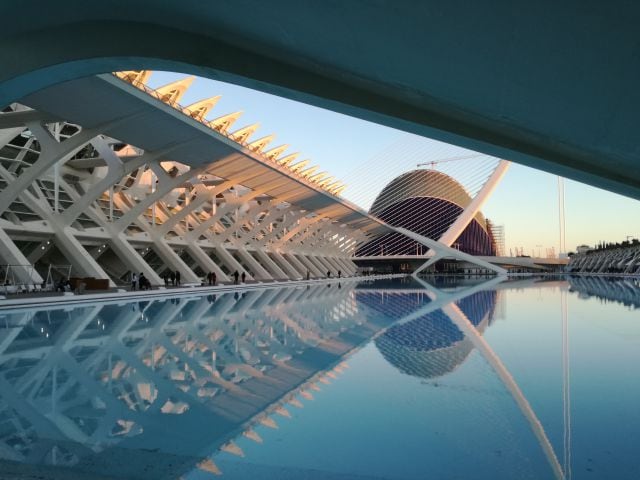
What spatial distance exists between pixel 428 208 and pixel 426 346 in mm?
48677

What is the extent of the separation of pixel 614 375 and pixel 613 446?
2.00 metres

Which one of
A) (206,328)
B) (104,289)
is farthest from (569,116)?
(104,289)

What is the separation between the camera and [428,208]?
53.2 m

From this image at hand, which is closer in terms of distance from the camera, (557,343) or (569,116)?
(569,116)

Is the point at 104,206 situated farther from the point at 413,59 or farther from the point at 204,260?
the point at 413,59

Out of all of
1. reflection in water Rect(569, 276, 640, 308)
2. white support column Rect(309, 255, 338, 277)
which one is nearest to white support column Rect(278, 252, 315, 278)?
white support column Rect(309, 255, 338, 277)

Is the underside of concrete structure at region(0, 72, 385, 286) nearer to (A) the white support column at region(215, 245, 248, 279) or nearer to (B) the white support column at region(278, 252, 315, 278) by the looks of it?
(A) the white support column at region(215, 245, 248, 279)

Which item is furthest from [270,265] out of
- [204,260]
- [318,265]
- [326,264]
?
[326,264]

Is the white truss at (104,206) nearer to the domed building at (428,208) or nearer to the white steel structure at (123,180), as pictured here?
the white steel structure at (123,180)

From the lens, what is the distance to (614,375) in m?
4.29

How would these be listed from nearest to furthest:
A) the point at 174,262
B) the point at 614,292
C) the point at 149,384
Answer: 1. the point at 149,384
2. the point at 614,292
3. the point at 174,262

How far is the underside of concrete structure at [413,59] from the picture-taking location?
1.77 m

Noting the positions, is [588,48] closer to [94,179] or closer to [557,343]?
[557,343]

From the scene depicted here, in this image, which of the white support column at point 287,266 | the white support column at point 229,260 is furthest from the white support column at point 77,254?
the white support column at point 287,266
